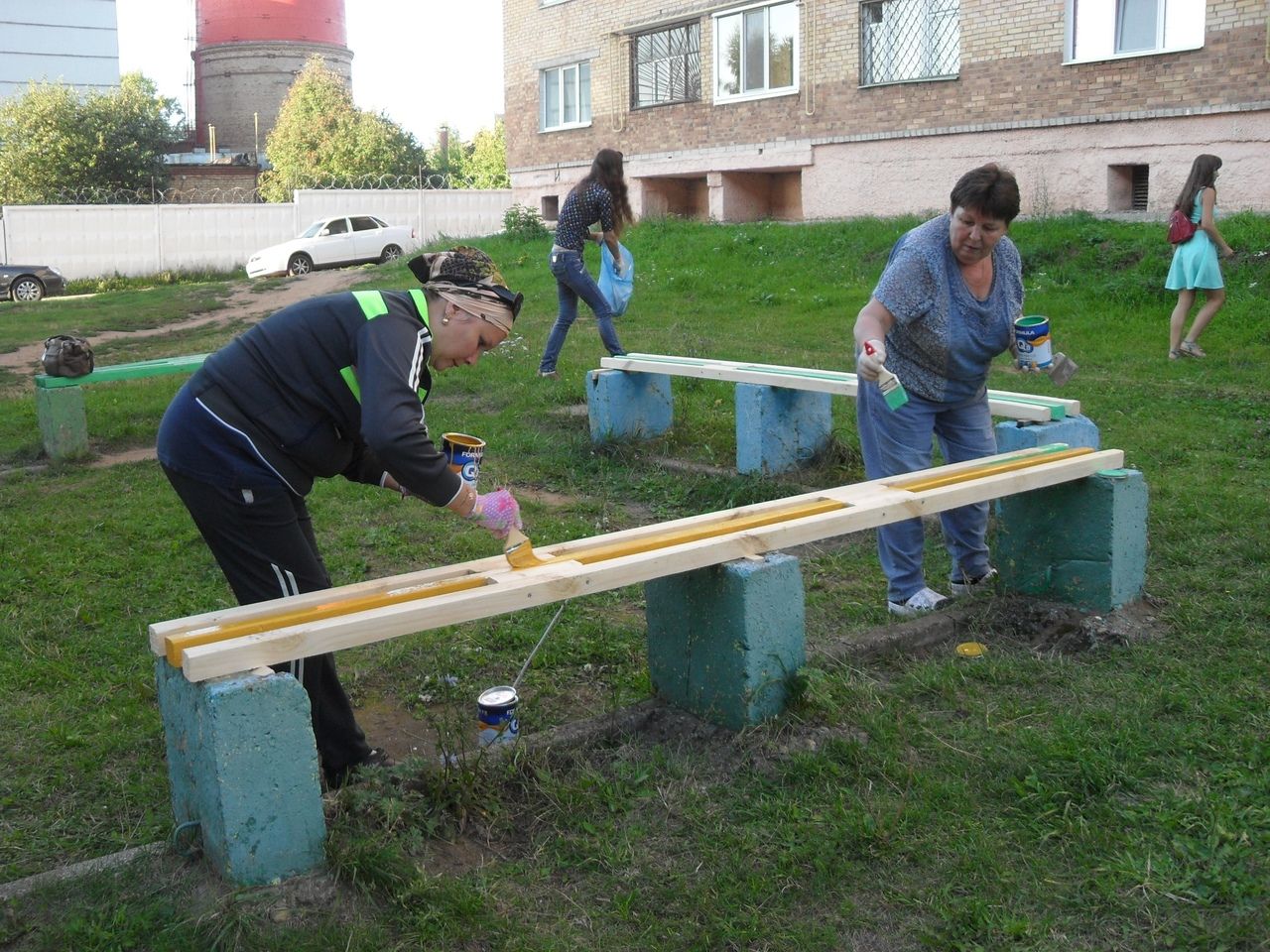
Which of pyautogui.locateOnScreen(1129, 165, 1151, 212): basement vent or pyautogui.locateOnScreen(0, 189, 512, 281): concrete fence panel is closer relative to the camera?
pyautogui.locateOnScreen(1129, 165, 1151, 212): basement vent

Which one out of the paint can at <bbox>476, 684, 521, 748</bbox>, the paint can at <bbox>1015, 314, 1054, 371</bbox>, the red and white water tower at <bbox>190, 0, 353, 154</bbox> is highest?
the red and white water tower at <bbox>190, 0, 353, 154</bbox>

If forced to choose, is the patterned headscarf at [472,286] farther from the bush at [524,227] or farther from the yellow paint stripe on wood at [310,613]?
the bush at [524,227]

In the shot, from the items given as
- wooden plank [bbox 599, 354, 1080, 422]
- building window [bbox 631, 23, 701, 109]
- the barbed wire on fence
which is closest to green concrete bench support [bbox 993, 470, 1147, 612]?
wooden plank [bbox 599, 354, 1080, 422]

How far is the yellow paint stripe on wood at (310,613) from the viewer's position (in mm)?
2973

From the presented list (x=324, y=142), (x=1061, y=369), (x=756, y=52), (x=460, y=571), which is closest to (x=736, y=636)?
(x=460, y=571)

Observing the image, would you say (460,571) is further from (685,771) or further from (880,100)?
(880,100)

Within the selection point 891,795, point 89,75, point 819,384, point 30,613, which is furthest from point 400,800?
point 89,75

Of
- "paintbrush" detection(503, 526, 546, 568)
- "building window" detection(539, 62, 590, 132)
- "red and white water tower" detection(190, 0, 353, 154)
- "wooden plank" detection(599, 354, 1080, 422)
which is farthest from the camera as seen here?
"red and white water tower" detection(190, 0, 353, 154)

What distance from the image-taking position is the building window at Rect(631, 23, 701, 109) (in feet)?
74.4

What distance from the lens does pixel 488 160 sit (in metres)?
52.9

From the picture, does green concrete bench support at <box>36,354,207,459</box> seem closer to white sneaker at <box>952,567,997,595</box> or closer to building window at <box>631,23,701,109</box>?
white sneaker at <box>952,567,997,595</box>

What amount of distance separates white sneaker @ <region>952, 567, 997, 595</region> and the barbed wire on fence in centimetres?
3155

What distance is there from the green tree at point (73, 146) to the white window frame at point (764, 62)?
20079mm

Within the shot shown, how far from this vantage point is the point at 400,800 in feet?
10.6
